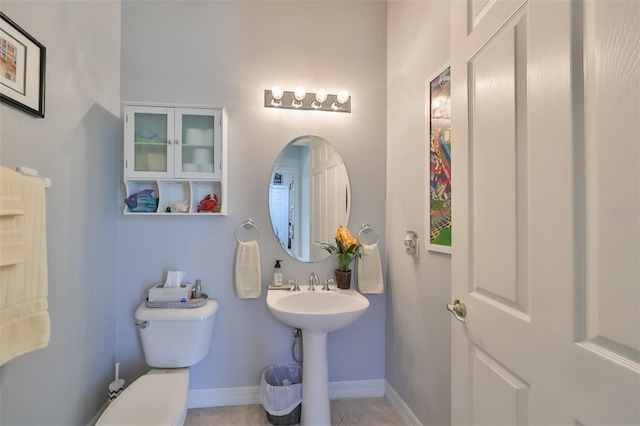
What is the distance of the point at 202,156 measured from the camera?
1810 millimetres

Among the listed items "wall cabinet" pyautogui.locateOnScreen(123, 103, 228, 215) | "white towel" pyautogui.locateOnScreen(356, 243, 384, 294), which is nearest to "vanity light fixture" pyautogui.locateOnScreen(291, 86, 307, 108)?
"wall cabinet" pyautogui.locateOnScreen(123, 103, 228, 215)

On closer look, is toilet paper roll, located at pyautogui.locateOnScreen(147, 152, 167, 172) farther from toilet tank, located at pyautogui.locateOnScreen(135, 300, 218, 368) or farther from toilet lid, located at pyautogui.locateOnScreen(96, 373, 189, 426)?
toilet lid, located at pyautogui.locateOnScreen(96, 373, 189, 426)

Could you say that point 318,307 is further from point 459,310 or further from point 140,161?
point 140,161

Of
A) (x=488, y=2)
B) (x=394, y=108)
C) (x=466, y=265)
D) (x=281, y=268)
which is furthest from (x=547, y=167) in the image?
(x=281, y=268)

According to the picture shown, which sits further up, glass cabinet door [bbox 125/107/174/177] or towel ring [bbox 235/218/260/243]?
glass cabinet door [bbox 125/107/174/177]

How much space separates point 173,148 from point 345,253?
1226 mm

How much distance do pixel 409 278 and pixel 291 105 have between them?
53.2 inches

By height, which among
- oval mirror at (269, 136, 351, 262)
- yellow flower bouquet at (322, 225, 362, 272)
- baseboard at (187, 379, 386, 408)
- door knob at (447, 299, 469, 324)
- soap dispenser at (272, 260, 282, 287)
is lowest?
baseboard at (187, 379, 386, 408)

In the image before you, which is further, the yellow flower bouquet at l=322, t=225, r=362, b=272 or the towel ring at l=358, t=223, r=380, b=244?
the towel ring at l=358, t=223, r=380, b=244

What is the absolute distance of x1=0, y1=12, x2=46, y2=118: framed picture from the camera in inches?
41.8

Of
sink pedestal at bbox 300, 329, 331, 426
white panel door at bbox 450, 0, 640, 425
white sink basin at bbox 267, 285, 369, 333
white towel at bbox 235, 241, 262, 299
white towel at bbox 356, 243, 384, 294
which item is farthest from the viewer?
white towel at bbox 356, 243, 384, 294

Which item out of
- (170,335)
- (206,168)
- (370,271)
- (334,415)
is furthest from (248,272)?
(334,415)

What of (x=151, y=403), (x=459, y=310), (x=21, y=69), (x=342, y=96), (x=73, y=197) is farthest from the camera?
(x=342, y=96)

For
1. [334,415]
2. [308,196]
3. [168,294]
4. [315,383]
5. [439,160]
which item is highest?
[439,160]
